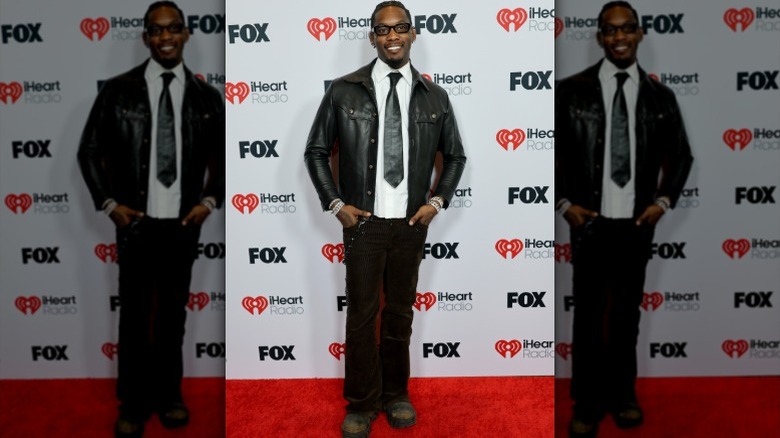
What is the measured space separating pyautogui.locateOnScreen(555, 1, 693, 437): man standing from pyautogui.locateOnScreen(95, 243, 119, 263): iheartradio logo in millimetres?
2283

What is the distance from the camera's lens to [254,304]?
325 cm

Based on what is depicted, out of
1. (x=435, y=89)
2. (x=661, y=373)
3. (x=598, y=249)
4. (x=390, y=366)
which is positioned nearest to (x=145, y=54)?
(x=435, y=89)

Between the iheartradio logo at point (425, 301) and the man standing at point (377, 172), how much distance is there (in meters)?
0.45

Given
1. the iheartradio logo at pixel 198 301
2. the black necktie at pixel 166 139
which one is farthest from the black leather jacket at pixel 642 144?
the iheartradio logo at pixel 198 301

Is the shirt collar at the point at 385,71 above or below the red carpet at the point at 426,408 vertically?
above

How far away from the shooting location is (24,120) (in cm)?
310

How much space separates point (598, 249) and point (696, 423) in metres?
0.95

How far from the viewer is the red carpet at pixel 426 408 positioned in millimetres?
2801

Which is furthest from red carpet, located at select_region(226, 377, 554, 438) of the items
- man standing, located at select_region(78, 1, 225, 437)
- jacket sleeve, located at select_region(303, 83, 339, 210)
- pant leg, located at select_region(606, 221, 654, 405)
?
jacket sleeve, located at select_region(303, 83, 339, 210)

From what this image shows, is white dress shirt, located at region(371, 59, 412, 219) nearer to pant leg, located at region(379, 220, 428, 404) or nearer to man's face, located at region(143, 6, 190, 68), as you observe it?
pant leg, located at region(379, 220, 428, 404)

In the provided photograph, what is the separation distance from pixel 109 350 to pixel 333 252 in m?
1.31

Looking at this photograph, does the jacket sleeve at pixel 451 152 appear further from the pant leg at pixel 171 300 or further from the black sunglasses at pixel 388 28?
the pant leg at pixel 171 300

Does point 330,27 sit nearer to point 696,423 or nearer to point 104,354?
point 104,354

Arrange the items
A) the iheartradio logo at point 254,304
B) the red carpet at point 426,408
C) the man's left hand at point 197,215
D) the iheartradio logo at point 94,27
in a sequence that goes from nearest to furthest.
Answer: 1. the red carpet at point 426,408
2. the man's left hand at point 197,215
3. the iheartradio logo at point 94,27
4. the iheartradio logo at point 254,304
